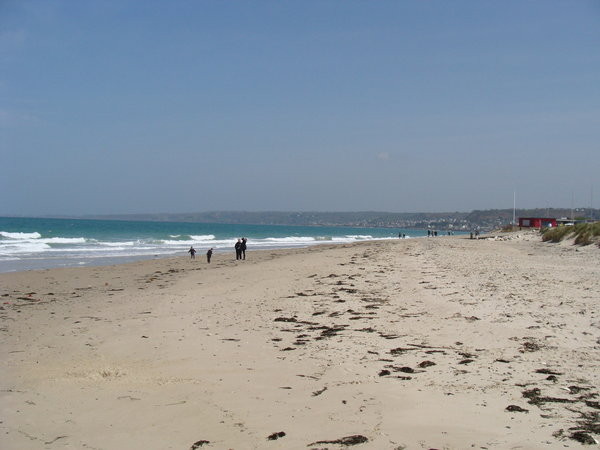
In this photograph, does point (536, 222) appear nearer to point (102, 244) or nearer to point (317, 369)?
point (102, 244)

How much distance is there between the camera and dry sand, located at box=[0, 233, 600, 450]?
4355 mm

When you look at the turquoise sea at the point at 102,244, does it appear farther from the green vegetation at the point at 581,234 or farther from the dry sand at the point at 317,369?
the green vegetation at the point at 581,234

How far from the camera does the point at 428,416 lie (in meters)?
4.55

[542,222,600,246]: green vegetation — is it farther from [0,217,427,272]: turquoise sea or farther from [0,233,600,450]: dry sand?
[0,217,427,272]: turquoise sea

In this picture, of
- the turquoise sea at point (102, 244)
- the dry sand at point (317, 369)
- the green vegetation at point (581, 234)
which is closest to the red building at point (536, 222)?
the turquoise sea at point (102, 244)

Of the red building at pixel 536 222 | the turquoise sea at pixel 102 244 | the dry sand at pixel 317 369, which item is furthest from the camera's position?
the red building at pixel 536 222

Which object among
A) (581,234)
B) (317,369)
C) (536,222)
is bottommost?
(317,369)

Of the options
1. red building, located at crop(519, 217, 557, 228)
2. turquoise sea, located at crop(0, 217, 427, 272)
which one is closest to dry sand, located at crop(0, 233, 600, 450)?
turquoise sea, located at crop(0, 217, 427, 272)

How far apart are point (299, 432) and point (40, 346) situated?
5.50m

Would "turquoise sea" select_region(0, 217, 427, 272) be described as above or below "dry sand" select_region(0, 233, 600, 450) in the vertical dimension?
below

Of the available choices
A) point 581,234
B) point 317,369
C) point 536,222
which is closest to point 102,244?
point 581,234

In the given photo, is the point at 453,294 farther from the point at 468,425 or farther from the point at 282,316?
the point at 468,425

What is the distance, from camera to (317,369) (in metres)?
6.15

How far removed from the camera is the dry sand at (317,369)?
4.36 metres
